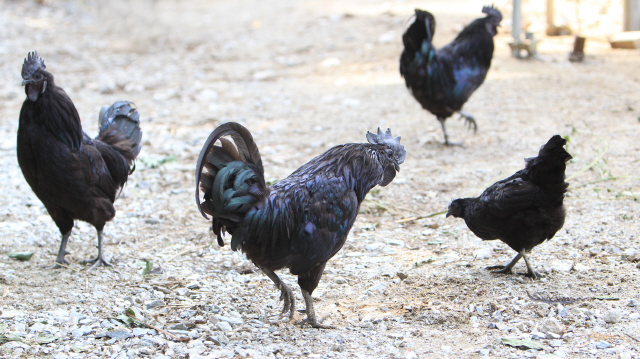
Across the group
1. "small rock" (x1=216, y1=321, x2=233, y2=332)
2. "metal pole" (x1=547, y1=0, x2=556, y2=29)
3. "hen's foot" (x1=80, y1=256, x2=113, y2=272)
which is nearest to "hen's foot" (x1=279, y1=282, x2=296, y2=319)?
"small rock" (x1=216, y1=321, x2=233, y2=332)

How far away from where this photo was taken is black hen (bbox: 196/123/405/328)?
3668 millimetres

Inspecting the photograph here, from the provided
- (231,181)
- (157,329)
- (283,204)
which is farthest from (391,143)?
(157,329)

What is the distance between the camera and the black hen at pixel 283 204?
12.0 ft

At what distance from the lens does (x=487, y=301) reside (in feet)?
13.9

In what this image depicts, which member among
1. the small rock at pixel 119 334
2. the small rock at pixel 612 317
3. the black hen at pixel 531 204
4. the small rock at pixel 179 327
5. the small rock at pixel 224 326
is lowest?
the small rock at pixel 224 326

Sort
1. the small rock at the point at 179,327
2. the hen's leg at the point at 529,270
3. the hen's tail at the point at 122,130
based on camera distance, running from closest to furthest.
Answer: the small rock at the point at 179,327, the hen's leg at the point at 529,270, the hen's tail at the point at 122,130

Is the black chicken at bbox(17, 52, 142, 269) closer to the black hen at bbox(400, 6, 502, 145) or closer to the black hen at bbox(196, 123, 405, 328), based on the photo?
the black hen at bbox(196, 123, 405, 328)

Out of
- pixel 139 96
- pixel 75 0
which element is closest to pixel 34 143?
pixel 139 96

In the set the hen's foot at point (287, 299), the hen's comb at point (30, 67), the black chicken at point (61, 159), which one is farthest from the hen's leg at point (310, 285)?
the hen's comb at point (30, 67)

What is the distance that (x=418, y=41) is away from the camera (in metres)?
8.15

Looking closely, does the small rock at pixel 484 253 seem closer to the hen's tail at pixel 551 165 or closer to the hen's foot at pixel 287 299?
the hen's tail at pixel 551 165

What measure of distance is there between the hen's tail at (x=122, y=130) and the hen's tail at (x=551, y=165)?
3.66 m

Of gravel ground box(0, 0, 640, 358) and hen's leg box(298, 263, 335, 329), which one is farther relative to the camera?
hen's leg box(298, 263, 335, 329)

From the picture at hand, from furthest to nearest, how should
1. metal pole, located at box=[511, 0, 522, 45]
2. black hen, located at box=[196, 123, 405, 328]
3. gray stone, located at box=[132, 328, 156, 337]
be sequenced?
metal pole, located at box=[511, 0, 522, 45]
gray stone, located at box=[132, 328, 156, 337]
black hen, located at box=[196, 123, 405, 328]
